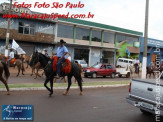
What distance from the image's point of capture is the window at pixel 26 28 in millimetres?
27173

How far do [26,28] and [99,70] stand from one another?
1298 cm

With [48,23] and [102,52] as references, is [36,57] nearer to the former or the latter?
[48,23]

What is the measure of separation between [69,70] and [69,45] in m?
23.0

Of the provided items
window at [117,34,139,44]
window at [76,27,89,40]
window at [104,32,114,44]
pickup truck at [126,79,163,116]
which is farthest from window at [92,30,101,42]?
pickup truck at [126,79,163,116]

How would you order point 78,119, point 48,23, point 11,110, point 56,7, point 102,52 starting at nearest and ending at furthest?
1. point 11,110
2. point 78,119
3. point 56,7
4. point 48,23
5. point 102,52

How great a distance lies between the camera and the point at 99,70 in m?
20.6

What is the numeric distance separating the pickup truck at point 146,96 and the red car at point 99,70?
13.8m

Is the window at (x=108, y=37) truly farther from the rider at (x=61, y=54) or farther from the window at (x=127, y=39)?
the rider at (x=61, y=54)

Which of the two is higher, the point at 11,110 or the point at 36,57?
the point at 36,57

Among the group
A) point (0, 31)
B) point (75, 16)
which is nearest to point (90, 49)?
A: point (75, 16)

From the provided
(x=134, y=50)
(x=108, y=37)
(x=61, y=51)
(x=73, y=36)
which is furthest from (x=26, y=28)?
(x=134, y=50)

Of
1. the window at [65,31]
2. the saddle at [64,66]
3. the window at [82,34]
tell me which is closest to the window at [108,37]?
the window at [82,34]

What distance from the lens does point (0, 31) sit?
25047 mm

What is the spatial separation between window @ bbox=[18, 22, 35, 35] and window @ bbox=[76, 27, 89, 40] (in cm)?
799
